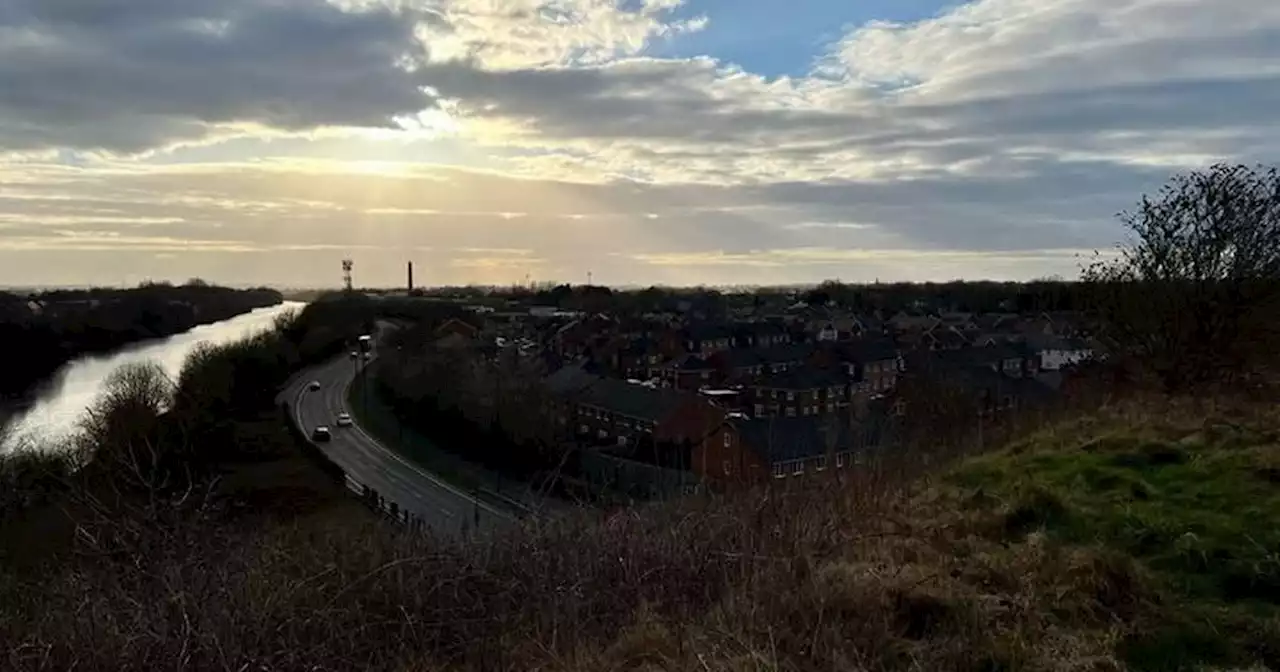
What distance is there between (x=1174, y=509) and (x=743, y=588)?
9.43 ft

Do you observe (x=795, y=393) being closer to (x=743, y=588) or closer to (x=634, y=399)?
(x=634, y=399)

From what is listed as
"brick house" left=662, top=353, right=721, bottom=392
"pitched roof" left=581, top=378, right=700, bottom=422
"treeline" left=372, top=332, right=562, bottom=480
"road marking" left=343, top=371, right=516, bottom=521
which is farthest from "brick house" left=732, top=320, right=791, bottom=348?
"road marking" left=343, top=371, right=516, bottom=521

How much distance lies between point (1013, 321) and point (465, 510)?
52906 millimetres

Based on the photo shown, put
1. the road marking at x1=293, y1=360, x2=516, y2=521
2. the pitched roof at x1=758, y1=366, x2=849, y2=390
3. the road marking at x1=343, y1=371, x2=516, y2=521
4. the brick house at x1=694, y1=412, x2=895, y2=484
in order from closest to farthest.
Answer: the brick house at x1=694, y1=412, x2=895, y2=484
the road marking at x1=293, y1=360, x2=516, y2=521
the road marking at x1=343, y1=371, x2=516, y2=521
the pitched roof at x1=758, y1=366, x2=849, y2=390

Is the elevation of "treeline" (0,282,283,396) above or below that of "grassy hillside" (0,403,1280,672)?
below

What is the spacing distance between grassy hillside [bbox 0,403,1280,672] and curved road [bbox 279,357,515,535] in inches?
332

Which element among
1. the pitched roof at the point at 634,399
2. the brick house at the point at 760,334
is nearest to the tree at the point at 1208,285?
the pitched roof at the point at 634,399

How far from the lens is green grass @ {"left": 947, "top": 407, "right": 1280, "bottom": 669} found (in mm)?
3777

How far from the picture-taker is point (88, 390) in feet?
136

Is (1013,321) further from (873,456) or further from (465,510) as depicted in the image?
(873,456)

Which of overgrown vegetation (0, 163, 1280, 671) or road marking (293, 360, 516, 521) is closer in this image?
overgrown vegetation (0, 163, 1280, 671)

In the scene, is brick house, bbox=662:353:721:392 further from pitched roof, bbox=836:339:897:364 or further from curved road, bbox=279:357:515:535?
curved road, bbox=279:357:515:535

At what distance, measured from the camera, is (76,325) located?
61844mm

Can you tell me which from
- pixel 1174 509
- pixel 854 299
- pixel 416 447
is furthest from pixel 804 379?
pixel 854 299
